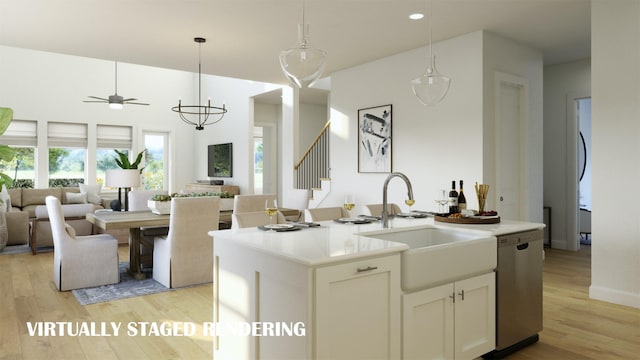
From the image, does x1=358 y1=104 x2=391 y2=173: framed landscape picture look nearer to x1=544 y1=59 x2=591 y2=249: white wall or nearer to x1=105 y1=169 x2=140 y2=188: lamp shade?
x1=544 y1=59 x2=591 y2=249: white wall

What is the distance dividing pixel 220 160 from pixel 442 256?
8587 millimetres

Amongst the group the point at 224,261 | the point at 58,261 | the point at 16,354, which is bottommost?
the point at 16,354

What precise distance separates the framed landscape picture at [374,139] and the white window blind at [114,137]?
22.7ft

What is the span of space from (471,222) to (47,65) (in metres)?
10.1

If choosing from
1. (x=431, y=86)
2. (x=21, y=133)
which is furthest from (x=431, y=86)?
(x=21, y=133)

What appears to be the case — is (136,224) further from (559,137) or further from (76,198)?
(559,137)

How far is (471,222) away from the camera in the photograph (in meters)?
2.92

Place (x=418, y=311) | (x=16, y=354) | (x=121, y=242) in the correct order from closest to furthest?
1. (x=418, y=311)
2. (x=16, y=354)
3. (x=121, y=242)

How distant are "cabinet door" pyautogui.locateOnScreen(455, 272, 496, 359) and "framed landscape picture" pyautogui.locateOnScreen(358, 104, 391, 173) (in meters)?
3.25

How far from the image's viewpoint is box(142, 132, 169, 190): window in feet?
36.2

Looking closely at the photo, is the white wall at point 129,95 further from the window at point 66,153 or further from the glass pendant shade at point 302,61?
the glass pendant shade at point 302,61

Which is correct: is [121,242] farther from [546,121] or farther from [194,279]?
[546,121]

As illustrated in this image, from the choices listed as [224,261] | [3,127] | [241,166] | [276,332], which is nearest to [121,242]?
[241,166]

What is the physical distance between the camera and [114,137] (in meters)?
10.5
